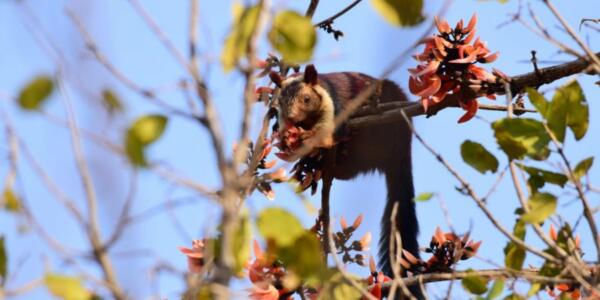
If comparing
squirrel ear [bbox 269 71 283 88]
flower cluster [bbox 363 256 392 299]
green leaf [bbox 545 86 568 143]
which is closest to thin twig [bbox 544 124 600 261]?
green leaf [bbox 545 86 568 143]

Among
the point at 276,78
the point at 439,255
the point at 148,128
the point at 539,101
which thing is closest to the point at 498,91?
the point at 439,255

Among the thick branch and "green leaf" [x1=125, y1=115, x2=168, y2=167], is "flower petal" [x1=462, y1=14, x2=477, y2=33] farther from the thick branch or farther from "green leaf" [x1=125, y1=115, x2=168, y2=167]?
"green leaf" [x1=125, y1=115, x2=168, y2=167]

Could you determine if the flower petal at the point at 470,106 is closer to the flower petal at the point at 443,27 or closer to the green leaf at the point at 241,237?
the flower petal at the point at 443,27

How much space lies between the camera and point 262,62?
3459 mm

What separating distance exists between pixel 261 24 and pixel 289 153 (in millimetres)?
1951

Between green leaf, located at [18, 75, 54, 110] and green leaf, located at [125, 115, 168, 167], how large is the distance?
0.47 ft

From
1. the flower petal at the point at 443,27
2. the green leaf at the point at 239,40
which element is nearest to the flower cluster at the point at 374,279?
the flower petal at the point at 443,27

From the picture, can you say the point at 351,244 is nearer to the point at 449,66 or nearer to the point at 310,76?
the point at 449,66

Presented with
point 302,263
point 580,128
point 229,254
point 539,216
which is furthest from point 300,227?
point 580,128

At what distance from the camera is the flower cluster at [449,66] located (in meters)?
3.12

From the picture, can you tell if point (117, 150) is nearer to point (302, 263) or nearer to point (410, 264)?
point (302, 263)

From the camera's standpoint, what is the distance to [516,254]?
2.24m

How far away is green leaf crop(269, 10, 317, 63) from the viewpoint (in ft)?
4.90

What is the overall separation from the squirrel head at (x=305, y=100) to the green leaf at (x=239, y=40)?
3211 millimetres
